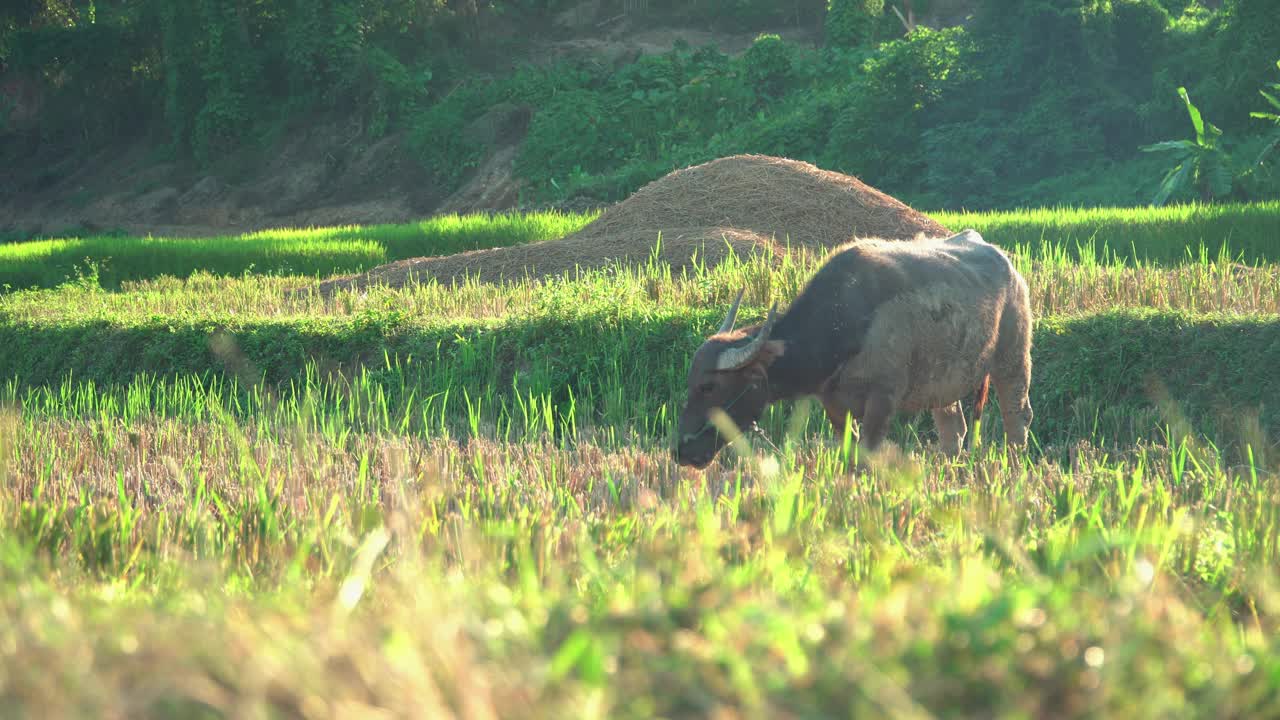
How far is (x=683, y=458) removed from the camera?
4398 mm

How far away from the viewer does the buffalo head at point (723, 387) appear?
4.42 metres

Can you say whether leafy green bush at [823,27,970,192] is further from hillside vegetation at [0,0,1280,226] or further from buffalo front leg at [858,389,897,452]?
buffalo front leg at [858,389,897,452]

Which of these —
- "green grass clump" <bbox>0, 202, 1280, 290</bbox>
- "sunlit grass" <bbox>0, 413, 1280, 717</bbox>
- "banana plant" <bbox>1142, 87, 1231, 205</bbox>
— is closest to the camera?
"sunlit grass" <bbox>0, 413, 1280, 717</bbox>

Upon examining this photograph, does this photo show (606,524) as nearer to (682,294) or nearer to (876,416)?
(876,416)

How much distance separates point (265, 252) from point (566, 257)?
17.2ft

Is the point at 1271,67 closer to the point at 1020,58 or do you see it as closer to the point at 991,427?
the point at 1020,58

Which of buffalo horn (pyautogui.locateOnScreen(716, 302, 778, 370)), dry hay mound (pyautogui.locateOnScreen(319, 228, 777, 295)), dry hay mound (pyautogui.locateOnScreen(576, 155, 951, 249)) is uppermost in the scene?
buffalo horn (pyautogui.locateOnScreen(716, 302, 778, 370))

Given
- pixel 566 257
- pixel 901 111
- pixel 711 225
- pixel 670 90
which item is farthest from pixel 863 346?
pixel 670 90

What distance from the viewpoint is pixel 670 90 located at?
79.7 ft

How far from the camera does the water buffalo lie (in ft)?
14.8

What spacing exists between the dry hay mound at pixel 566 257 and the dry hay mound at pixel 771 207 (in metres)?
0.40

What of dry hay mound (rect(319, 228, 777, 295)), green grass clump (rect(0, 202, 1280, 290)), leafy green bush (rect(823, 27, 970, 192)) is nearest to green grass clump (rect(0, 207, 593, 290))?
green grass clump (rect(0, 202, 1280, 290))

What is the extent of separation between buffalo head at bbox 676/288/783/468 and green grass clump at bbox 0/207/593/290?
9634mm

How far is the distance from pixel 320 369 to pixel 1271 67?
1399cm
